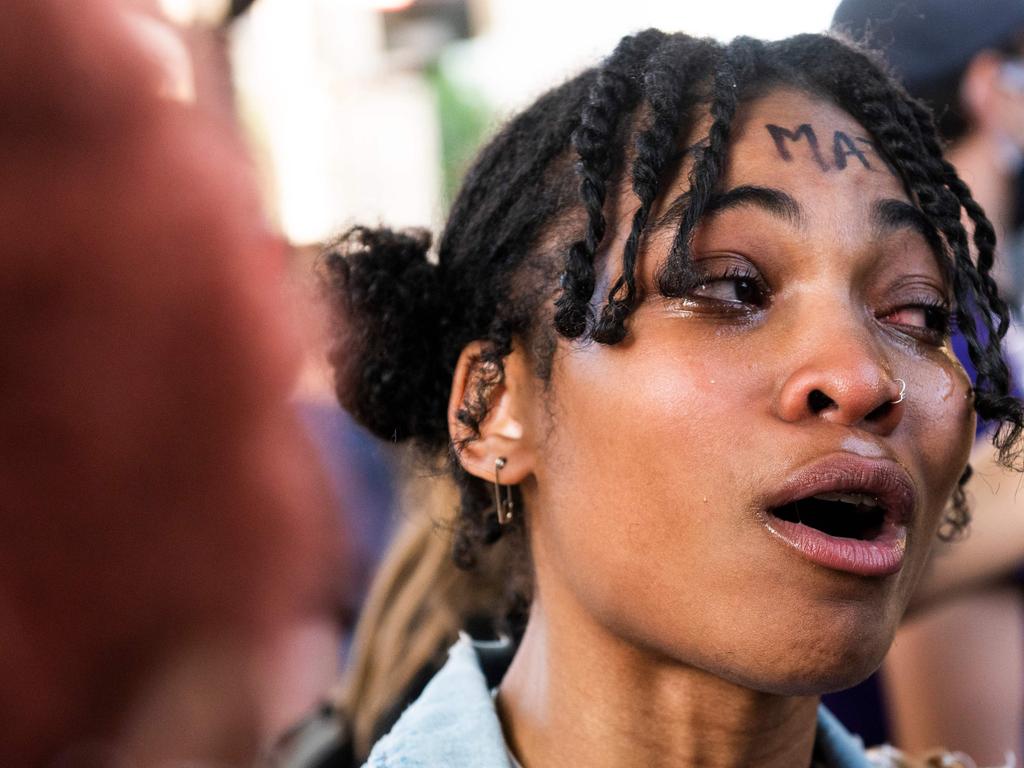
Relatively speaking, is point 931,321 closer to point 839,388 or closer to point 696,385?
point 839,388

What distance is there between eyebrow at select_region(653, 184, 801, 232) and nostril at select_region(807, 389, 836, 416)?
1.05 feet

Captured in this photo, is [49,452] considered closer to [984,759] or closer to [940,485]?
[940,485]

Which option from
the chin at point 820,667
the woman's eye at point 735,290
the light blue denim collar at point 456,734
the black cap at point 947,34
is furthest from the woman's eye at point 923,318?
the black cap at point 947,34

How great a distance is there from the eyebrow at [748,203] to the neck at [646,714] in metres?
0.74

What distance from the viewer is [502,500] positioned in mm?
2188

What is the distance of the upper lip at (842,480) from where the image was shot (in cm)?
167

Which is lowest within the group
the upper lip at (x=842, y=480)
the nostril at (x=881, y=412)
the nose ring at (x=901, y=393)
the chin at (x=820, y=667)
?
the chin at (x=820, y=667)

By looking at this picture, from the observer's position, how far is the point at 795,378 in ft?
5.65

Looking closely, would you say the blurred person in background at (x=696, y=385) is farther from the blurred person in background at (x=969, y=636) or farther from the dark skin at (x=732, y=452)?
the blurred person in background at (x=969, y=636)

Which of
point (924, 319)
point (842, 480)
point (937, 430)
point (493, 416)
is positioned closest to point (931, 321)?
point (924, 319)

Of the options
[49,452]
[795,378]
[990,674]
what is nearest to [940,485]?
[795,378]

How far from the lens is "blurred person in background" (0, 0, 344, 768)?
68.6 inches

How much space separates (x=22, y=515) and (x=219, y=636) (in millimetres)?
551

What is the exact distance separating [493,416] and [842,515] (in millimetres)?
671
